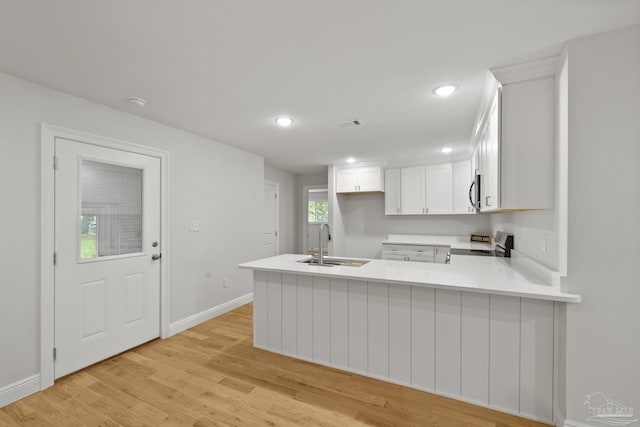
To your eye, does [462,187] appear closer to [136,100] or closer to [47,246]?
[136,100]

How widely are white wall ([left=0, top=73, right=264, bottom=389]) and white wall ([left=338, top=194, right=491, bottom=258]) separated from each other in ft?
6.81

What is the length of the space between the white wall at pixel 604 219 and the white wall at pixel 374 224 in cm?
366

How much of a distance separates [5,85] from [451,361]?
12.2 ft

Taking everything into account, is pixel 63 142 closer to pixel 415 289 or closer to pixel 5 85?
pixel 5 85

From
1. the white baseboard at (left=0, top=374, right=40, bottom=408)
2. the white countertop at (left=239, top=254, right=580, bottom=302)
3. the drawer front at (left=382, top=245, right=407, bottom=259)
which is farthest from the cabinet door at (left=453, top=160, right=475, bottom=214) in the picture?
the white baseboard at (left=0, top=374, right=40, bottom=408)

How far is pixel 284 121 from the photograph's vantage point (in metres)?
2.97

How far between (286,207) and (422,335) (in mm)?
4587

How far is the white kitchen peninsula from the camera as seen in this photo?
178cm

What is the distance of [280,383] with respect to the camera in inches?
87.0

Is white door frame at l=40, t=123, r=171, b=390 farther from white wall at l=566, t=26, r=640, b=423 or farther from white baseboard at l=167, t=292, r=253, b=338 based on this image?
white wall at l=566, t=26, r=640, b=423

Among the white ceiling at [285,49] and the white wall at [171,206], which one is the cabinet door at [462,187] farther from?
the white wall at [171,206]

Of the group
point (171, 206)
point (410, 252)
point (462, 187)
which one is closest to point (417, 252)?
point (410, 252)

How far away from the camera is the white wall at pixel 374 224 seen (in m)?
5.18

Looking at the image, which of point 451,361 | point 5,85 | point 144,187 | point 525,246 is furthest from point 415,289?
point 5,85
